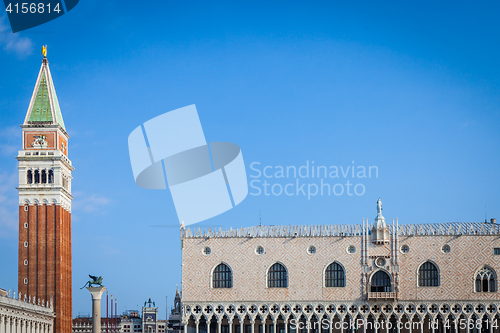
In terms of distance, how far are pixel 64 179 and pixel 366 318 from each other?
144 feet

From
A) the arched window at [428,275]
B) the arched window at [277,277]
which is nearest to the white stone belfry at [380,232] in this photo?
the arched window at [428,275]

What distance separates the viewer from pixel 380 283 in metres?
68.9

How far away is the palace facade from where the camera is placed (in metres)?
68.1

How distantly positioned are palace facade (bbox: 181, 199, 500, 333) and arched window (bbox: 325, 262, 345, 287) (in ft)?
0.29

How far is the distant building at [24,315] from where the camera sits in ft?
217

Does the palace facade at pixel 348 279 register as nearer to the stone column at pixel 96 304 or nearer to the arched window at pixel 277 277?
the arched window at pixel 277 277

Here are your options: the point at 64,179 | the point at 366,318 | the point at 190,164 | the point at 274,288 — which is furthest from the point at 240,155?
the point at 64,179

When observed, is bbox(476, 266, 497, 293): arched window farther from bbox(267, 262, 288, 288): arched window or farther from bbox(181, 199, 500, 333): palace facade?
bbox(267, 262, 288, 288): arched window

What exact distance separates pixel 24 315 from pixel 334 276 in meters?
29.6

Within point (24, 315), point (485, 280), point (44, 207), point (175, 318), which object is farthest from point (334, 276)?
point (175, 318)

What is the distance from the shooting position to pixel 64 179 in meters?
95.0

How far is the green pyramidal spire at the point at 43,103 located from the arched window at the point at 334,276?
4093 centimetres

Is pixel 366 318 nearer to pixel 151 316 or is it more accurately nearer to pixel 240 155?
pixel 240 155

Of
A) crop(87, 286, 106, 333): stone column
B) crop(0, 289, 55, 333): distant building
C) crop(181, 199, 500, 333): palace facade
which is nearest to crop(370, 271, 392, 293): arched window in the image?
crop(181, 199, 500, 333): palace facade
